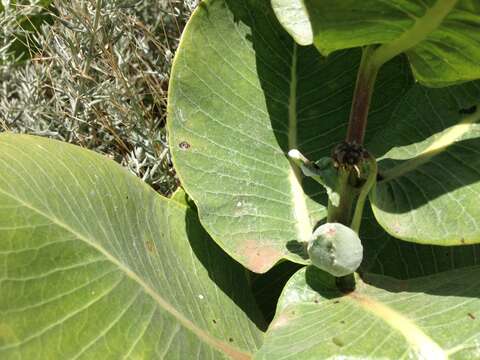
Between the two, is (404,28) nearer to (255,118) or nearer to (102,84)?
(255,118)

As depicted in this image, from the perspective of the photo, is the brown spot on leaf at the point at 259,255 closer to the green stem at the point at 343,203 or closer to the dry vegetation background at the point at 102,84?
the green stem at the point at 343,203

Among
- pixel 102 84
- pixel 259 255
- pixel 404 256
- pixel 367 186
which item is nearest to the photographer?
pixel 367 186

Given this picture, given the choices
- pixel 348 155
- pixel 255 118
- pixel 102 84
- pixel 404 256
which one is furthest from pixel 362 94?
pixel 102 84

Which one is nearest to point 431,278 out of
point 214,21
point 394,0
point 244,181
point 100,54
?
point 244,181

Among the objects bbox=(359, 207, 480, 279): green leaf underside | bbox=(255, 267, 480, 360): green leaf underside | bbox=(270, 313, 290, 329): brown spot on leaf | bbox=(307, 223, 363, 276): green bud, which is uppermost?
bbox=(307, 223, 363, 276): green bud

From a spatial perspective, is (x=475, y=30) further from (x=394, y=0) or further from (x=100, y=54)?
(x=100, y=54)

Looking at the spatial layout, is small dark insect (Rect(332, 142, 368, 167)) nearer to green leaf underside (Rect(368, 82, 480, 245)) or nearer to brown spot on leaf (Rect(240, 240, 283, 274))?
green leaf underside (Rect(368, 82, 480, 245))

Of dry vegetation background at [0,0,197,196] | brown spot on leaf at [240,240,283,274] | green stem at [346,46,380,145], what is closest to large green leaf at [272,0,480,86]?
green stem at [346,46,380,145]
